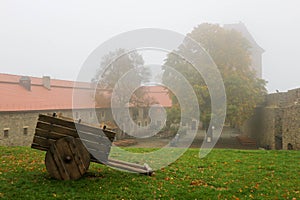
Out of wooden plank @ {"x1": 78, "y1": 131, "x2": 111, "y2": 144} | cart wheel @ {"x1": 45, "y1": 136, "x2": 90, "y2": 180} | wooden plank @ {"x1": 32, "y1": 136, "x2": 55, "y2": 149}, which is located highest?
wooden plank @ {"x1": 78, "y1": 131, "x2": 111, "y2": 144}

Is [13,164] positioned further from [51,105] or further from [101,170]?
[51,105]

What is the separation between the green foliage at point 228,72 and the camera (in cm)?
Answer: 1878

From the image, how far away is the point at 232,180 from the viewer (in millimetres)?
6484

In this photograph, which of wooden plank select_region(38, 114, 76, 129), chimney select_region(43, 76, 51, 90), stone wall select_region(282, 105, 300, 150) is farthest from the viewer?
chimney select_region(43, 76, 51, 90)

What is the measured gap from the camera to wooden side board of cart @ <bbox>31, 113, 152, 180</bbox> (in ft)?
19.1

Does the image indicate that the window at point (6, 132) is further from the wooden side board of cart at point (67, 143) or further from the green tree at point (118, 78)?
the wooden side board of cart at point (67, 143)

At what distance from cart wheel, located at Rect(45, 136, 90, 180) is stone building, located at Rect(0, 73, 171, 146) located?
9180mm

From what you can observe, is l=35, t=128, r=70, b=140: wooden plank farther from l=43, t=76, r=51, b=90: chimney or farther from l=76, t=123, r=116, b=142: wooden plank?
l=43, t=76, r=51, b=90: chimney

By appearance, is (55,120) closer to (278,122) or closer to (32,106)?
(278,122)

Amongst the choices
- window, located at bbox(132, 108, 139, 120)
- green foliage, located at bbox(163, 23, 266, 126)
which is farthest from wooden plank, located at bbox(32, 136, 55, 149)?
window, located at bbox(132, 108, 139, 120)

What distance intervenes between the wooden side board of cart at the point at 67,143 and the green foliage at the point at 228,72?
39.4 feet

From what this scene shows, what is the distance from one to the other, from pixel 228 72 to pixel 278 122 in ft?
15.9

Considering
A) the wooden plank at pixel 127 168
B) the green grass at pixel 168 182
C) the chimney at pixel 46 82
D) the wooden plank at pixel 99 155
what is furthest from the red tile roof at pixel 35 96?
the wooden plank at pixel 99 155

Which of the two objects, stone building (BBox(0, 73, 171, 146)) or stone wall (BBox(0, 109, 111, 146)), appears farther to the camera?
stone building (BBox(0, 73, 171, 146))
